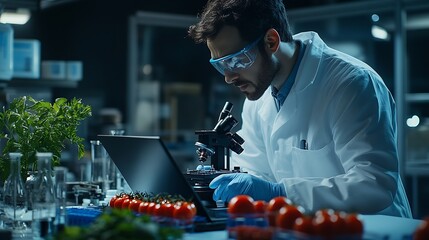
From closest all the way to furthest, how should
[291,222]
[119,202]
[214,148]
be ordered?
[291,222]
[119,202]
[214,148]

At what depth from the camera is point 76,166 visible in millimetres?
6578

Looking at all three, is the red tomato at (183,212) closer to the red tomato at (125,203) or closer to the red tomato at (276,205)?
the red tomato at (276,205)

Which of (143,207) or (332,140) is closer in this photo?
(143,207)

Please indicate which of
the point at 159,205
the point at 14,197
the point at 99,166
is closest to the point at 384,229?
the point at 159,205

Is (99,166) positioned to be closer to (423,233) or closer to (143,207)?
(143,207)

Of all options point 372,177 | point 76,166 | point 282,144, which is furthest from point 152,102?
point 372,177

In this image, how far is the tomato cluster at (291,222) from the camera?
1404 millimetres

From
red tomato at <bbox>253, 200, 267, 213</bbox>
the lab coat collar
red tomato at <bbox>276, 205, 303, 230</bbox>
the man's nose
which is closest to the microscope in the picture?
the man's nose

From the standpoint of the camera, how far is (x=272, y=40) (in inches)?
104

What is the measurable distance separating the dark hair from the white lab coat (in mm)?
285

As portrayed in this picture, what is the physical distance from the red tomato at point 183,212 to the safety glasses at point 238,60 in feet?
2.79

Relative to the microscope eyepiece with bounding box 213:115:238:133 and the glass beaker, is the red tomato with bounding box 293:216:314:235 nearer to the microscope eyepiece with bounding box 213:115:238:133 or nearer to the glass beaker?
the microscope eyepiece with bounding box 213:115:238:133

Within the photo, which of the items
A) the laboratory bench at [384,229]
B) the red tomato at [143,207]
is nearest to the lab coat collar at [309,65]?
the laboratory bench at [384,229]

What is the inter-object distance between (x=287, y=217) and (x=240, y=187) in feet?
2.71
